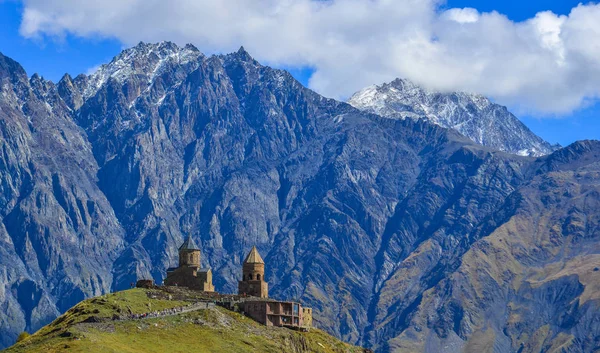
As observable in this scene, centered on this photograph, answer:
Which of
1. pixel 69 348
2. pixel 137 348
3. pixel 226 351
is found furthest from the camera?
pixel 226 351

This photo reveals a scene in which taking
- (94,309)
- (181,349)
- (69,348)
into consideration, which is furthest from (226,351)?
(69,348)

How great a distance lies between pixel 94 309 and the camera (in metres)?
197

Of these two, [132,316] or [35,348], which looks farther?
[132,316]

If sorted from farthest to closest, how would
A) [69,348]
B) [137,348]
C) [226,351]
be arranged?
[226,351]
[137,348]
[69,348]

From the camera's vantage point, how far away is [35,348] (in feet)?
562

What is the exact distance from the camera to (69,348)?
166 meters

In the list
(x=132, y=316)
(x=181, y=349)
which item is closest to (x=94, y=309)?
(x=132, y=316)

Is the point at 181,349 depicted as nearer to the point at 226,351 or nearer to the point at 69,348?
the point at 226,351

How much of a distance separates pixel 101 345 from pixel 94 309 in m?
28.6

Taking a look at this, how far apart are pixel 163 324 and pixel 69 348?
1394 inches

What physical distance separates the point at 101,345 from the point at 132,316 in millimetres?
29759

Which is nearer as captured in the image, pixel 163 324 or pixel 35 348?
pixel 35 348

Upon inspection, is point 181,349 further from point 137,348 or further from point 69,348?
point 69,348

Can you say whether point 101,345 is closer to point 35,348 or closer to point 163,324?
point 35,348
